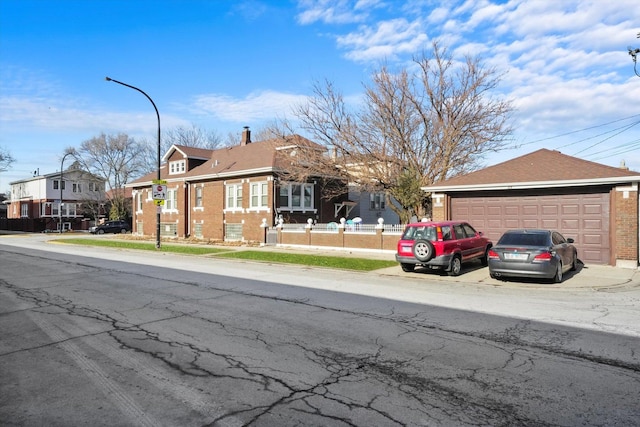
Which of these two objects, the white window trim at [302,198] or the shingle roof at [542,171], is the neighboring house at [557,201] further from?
the white window trim at [302,198]

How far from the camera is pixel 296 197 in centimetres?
3052

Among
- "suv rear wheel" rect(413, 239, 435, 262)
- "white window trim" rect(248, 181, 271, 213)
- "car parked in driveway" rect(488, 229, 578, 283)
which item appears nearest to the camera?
"car parked in driveway" rect(488, 229, 578, 283)

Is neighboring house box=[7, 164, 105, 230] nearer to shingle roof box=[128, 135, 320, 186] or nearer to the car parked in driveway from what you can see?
shingle roof box=[128, 135, 320, 186]

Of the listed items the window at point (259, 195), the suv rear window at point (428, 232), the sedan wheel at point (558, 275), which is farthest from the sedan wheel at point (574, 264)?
the window at point (259, 195)

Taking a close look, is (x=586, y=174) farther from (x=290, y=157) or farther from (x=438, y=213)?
(x=290, y=157)

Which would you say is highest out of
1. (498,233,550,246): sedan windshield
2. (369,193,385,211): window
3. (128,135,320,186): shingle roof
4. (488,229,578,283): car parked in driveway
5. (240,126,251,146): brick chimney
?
(240,126,251,146): brick chimney

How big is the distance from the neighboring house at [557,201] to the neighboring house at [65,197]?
56390mm

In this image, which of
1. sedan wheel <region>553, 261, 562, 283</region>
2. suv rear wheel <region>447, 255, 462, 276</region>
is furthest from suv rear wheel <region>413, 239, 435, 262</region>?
sedan wheel <region>553, 261, 562, 283</region>

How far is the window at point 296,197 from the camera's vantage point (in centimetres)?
2972

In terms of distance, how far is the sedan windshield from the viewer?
41.9ft

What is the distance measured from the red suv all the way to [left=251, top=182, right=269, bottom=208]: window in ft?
51.0

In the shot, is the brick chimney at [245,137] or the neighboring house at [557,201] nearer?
the neighboring house at [557,201]

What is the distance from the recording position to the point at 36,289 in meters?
11.3

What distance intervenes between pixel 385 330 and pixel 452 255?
7.67 meters
